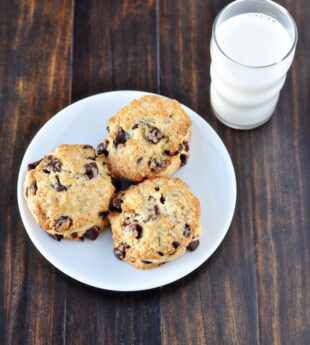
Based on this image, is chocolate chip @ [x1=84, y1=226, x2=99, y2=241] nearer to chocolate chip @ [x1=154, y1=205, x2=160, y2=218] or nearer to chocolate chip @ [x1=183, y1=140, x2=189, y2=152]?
chocolate chip @ [x1=154, y1=205, x2=160, y2=218]

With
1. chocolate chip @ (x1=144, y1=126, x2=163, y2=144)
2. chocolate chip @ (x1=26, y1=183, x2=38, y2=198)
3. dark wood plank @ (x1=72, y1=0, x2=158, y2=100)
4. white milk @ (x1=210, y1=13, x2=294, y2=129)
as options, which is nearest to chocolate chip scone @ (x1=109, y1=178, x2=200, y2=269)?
chocolate chip @ (x1=144, y1=126, x2=163, y2=144)

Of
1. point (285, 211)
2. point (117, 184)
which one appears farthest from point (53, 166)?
point (285, 211)

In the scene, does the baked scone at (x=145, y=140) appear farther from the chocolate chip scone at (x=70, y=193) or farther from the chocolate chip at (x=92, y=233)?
the chocolate chip at (x=92, y=233)

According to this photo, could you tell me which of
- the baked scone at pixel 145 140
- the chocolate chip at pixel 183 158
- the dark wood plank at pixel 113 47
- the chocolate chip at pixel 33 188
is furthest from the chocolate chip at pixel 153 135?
the chocolate chip at pixel 33 188

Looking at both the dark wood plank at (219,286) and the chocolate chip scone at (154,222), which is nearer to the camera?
the chocolate chip scone at (154,222)

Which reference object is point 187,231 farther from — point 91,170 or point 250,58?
point 250,58

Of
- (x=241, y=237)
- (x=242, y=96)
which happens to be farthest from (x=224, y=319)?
(x=242, y=96)
